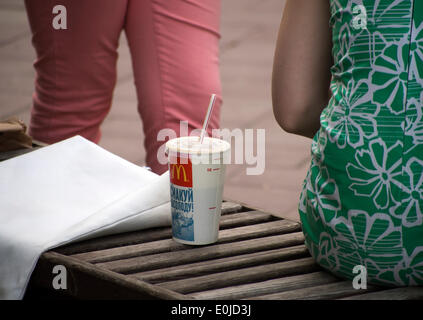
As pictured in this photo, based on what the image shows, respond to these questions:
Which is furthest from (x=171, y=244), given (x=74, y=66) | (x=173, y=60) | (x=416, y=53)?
(x=74, y=66)

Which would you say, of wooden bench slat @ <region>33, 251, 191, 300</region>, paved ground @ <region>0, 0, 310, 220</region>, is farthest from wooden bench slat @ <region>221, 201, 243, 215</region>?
paved ground @ <region>0, 0, 310, 220</region>

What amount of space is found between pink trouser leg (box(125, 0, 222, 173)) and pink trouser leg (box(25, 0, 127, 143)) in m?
0.08

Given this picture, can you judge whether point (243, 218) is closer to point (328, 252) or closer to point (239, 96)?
point (328, 252)

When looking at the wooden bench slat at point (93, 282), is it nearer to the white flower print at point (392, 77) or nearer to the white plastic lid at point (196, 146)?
the white plastic lid at point (196, 146)

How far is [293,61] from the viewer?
143 cm

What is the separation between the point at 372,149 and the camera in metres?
1.26

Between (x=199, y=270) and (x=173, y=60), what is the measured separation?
0.79 meters

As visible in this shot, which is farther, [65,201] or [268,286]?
[65,201]

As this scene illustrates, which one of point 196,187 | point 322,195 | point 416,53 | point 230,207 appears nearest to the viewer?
point 416,53

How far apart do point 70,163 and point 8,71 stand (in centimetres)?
316

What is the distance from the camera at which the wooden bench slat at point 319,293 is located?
1.27m

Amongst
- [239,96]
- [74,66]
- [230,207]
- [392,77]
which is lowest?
[239,96]

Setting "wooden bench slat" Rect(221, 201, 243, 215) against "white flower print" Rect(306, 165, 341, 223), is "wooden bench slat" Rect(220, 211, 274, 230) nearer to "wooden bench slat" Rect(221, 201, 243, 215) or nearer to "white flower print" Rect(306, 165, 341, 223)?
"wooden bench slat" Rect(221, 201, 243, 215)

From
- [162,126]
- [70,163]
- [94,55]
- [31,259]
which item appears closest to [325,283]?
[31,259]
